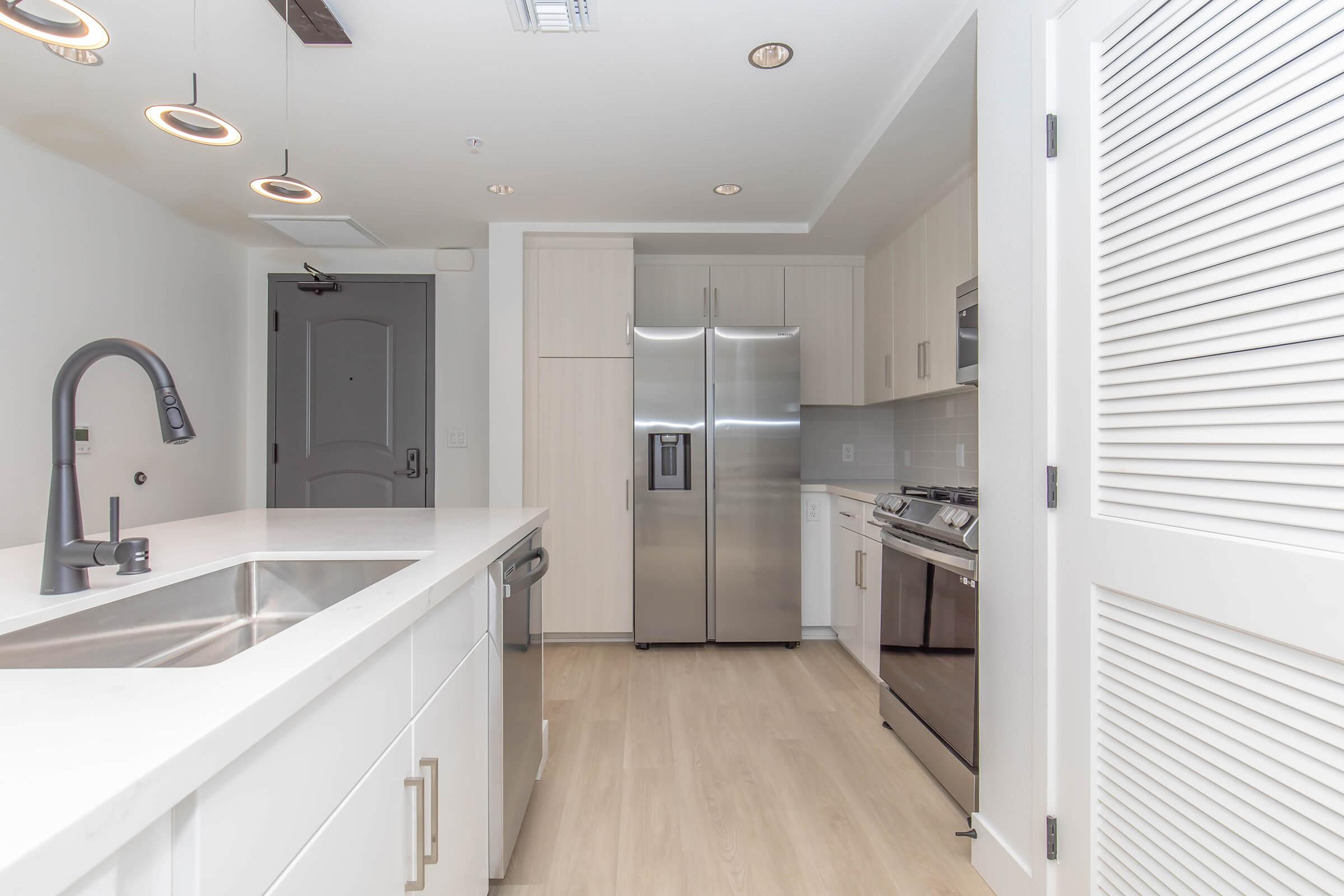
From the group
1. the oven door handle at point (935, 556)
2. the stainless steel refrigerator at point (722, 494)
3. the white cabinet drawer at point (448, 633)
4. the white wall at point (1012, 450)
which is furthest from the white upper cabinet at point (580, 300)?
the white cabinet drawer at point (448, 633)

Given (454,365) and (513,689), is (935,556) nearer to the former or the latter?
(513,689)

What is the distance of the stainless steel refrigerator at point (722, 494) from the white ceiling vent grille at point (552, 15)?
1854 mm

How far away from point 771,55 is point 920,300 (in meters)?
1.57

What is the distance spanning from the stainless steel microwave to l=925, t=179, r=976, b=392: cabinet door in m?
0.52

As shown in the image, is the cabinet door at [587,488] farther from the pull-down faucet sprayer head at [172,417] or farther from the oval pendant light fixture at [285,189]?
the pull-down faucet sprayer head at [172,417]

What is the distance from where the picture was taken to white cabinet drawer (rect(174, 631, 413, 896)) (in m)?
0.54

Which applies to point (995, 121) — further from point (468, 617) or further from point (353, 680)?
point (353, 680)

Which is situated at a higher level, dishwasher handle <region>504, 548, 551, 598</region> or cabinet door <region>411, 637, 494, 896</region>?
dishwasher handle <region>504, 548, 551, 598</region>

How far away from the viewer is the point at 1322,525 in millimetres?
879

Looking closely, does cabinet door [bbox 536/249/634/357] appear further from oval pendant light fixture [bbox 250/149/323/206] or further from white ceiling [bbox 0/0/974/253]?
oval pendant light fixture [bbox 250/149/323/206]

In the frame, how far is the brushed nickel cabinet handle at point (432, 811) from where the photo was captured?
1104 millimetres

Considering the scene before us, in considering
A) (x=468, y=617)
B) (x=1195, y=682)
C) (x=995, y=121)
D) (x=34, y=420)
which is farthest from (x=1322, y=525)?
(x=34, y=420)

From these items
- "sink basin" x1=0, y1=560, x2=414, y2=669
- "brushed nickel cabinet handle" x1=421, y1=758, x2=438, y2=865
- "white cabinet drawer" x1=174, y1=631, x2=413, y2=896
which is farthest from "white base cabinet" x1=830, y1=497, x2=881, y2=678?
"white cabinet drawer" x1=174, y1=631, x2=413, y2=896

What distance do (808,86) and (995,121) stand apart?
832 mm
